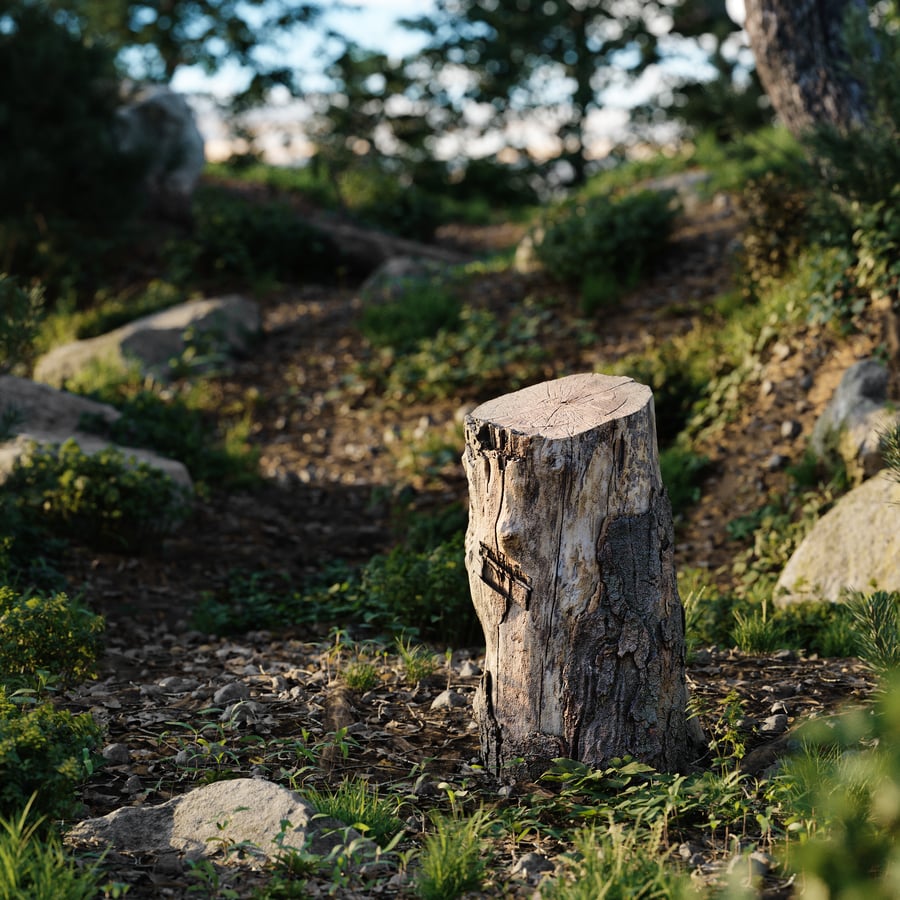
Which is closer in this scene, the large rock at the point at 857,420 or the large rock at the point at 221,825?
the large rock at the point at 221,825

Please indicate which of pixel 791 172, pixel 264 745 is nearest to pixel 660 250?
pixel 791 172

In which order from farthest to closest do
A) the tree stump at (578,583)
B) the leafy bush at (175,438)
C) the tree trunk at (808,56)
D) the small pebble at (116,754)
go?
the leafy bush at (175,438), the tree trunk at (808,56), the small pebble at (116,754), the tree stump at (578,583)

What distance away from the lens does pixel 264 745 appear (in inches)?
146

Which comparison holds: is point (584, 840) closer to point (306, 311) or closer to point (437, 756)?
point (437, 756)

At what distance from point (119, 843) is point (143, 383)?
23.1 ft

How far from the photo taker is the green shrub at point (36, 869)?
2.57 m

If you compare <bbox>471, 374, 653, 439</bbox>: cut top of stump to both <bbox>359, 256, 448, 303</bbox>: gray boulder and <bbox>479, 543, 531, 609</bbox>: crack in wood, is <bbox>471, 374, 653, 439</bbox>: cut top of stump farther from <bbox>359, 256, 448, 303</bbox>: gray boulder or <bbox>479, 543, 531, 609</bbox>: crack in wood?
<bbox>359, 256, 448, 303</bbox>: gray boulder

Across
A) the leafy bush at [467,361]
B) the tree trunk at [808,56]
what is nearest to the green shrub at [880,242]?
the tree trunk at [808,56]

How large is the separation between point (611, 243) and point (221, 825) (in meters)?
7.65

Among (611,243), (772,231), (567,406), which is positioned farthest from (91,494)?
(772,231)

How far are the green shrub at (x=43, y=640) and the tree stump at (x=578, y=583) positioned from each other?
6.15 ft

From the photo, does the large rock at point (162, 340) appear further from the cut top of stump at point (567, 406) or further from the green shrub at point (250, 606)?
the cut top of stump at point (567, 406)

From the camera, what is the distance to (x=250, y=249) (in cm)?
1333

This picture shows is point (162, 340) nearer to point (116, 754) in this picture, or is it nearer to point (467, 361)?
point (467, 361)
